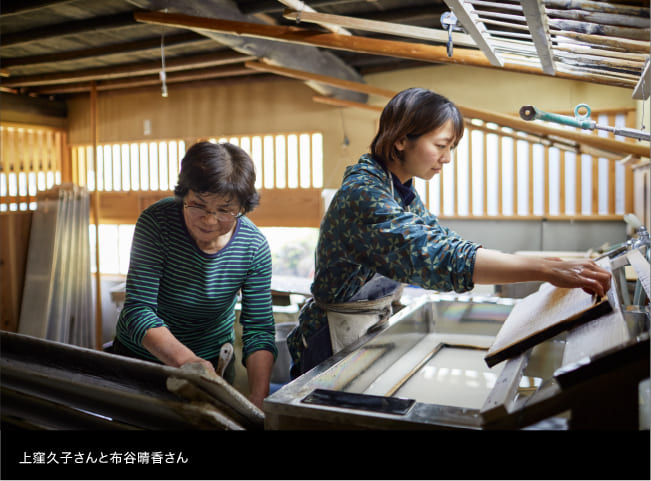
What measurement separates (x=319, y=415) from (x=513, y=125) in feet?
7.61

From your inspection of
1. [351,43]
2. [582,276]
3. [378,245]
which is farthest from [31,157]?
[582,276]

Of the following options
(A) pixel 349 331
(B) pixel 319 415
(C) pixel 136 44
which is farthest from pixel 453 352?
(C) pixel 136 44

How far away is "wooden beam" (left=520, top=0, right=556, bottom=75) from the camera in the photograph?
153 cm

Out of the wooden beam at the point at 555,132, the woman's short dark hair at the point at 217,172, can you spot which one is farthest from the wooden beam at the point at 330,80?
the woman's short dark hair at the point at 217,172

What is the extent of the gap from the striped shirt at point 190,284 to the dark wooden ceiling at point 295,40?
3.64 ft

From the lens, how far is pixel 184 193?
6.20 ft

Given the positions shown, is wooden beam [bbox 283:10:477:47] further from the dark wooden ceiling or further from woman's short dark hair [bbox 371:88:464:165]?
woman's short dark hair [bbox 371:88:464:165]

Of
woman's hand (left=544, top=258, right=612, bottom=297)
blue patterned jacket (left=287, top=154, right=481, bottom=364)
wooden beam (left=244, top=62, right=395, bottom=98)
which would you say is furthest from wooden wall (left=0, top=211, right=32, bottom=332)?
woman's hand (left=544, top=258, right=612, bottom=297)

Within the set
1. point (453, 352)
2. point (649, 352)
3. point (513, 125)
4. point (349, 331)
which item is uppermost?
point (513, 125)

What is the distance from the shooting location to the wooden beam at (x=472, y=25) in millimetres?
1664

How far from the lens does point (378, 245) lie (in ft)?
4.37

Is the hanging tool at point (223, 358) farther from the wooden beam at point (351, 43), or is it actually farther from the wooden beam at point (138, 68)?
the wooden beam at point (138, 68)

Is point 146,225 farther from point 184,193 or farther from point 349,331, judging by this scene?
point 349,331

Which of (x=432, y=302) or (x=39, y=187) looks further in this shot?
(x=39, y=187)
